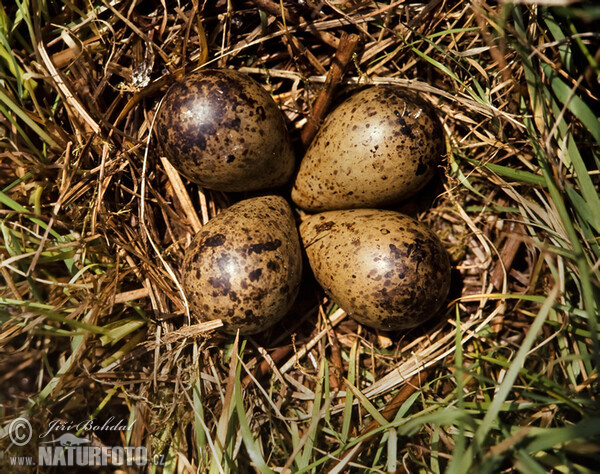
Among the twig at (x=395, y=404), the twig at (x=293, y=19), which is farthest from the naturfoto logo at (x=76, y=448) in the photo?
the twig at (x=293, y=19)

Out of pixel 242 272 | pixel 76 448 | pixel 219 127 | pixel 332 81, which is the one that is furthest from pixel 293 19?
pixel 76 448

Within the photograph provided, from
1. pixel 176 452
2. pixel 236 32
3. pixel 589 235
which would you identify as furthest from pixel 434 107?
pixel 176 452

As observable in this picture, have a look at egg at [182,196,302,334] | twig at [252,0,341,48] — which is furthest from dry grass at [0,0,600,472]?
egg at [182,196,302,334]

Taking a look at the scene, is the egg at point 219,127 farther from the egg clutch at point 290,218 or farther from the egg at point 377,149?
the egg at point 377,149

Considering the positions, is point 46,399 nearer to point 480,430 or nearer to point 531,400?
point 480,430

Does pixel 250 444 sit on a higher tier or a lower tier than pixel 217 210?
lower

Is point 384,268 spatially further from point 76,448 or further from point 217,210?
point 76,448
